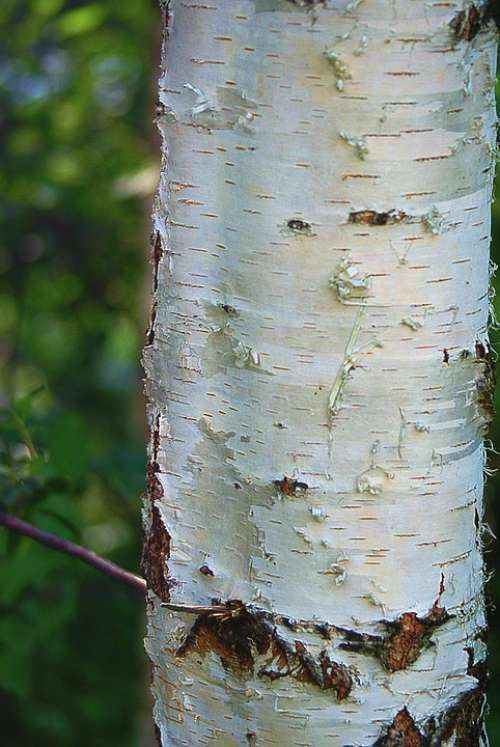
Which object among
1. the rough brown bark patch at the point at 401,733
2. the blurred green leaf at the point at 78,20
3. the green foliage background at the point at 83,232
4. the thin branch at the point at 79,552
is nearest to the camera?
the rough brown bark patch at the point at 401,733

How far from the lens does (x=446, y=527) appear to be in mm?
805

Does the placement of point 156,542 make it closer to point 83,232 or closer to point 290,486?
point 290,486

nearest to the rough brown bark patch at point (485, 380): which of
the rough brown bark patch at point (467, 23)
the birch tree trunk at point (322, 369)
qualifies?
the birch tree trunk at point (322, 369)

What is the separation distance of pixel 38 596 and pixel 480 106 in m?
1.32

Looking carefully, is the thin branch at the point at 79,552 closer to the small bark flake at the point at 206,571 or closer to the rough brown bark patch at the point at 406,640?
the small bark flake at the point at 206,571

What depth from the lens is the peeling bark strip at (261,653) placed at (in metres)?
0.80

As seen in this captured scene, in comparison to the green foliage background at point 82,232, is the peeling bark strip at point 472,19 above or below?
above

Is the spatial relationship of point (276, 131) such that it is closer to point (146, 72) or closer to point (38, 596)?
point (38, 596)

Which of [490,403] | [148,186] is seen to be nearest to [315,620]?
[490,403]

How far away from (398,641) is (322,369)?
0.83 feet

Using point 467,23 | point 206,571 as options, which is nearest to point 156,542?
point 206,571

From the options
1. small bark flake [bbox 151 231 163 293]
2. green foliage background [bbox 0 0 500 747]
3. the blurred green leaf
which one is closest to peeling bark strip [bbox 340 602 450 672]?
small bark flake [bbox 151 231 163 293]

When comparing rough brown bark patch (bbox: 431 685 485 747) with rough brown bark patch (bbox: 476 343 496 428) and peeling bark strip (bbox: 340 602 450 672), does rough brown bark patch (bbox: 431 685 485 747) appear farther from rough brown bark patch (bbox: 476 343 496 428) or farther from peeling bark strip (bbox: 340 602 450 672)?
rough brown bark patch (bbox: 476 343 496 428)

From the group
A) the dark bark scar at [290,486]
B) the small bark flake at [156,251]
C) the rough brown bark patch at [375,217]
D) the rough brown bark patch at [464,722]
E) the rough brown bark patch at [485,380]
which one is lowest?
the rough brown bark patch at [464,722]
